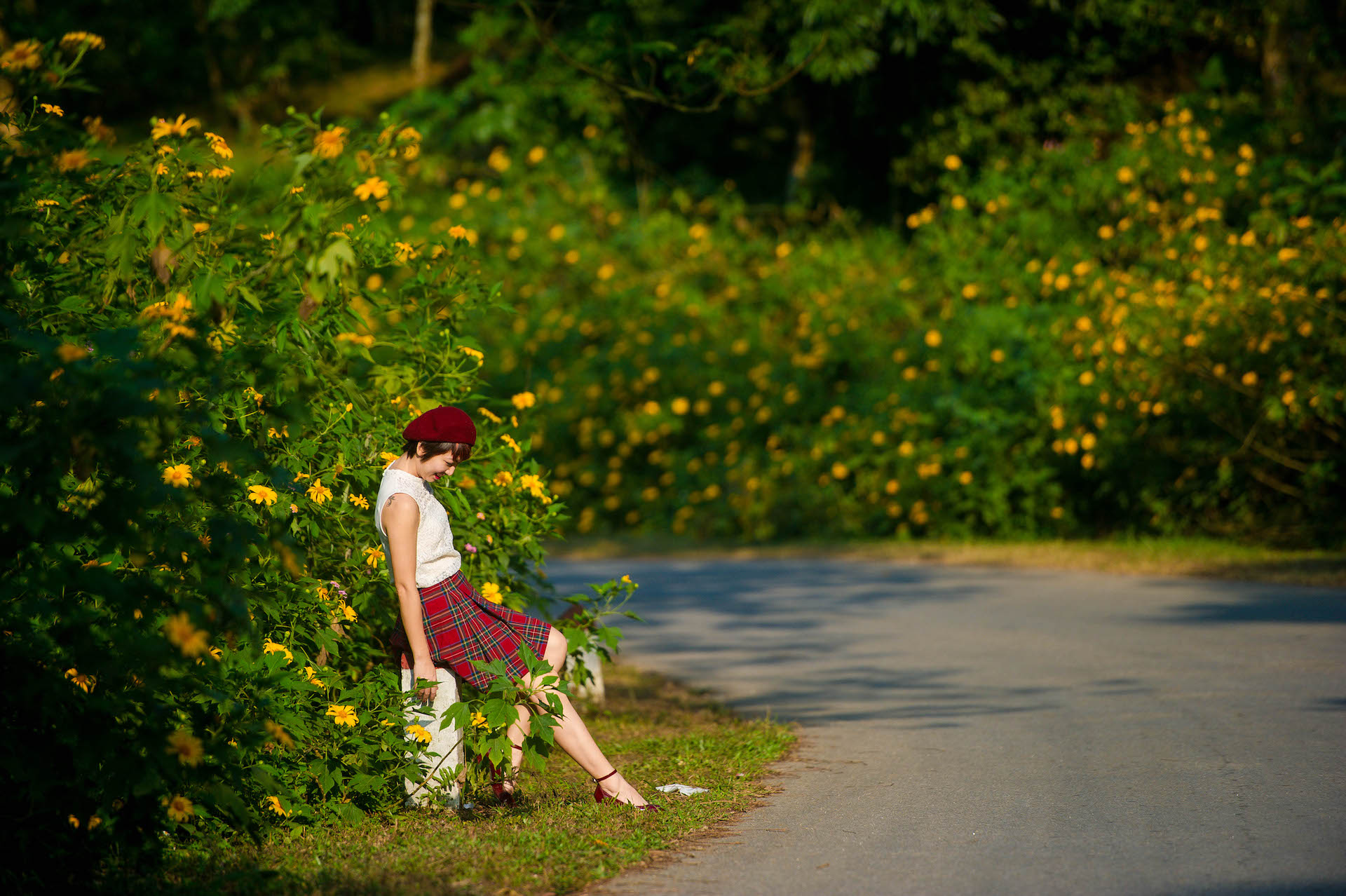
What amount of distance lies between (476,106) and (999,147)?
10.6m

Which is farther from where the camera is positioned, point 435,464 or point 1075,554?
point 1075,554

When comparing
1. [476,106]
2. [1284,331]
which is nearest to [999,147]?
[1284,331]

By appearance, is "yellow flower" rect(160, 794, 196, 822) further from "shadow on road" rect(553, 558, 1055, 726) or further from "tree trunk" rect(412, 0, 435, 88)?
"tree trunk" rect(412, 0, 435, 88)

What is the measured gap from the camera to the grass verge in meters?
11.8

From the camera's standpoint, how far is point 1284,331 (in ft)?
40.4

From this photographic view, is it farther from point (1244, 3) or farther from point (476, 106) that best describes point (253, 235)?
point (476, 106)

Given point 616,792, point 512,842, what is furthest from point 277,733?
point 616,792

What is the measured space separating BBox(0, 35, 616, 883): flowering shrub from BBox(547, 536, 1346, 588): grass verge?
522 cm

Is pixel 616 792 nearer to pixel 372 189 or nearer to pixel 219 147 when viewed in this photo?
pixel 372 189

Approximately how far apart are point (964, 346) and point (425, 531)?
37.2ft

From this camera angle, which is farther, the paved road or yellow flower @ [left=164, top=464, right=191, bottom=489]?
the paved road

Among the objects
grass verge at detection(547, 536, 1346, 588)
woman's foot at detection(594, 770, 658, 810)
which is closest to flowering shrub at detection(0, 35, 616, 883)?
woman's foot at detection(594, 770, 658, 810)

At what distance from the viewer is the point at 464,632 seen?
529 centimetres

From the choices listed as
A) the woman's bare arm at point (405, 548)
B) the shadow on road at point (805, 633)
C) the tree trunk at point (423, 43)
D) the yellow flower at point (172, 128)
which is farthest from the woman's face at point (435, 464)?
the tree trunk at point (423, 43)
